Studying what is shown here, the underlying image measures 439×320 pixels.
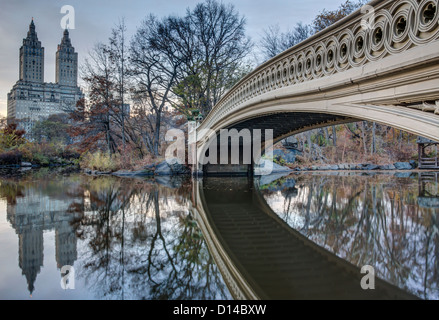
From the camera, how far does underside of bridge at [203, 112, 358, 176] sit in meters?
7.69

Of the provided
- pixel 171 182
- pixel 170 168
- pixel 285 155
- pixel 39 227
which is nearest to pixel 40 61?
pixel 170 168

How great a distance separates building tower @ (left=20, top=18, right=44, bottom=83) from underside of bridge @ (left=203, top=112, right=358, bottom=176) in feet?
252

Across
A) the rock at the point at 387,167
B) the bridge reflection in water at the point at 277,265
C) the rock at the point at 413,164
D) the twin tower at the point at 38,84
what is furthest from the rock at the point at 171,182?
the twin tower at the point at 38,84

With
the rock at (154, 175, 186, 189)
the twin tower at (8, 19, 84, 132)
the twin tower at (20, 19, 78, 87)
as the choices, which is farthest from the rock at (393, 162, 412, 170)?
the twin tower at (20, 19, 78, 87)

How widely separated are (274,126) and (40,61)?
89723mm

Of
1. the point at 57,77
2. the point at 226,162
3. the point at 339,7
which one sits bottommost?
the point at 226,162

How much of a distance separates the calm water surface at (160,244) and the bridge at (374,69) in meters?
1.28

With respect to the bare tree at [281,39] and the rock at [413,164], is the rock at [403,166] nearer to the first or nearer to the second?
the rock at [413,164]

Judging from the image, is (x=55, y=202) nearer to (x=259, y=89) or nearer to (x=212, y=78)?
(x=259, y=89)

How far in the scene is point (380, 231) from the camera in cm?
387

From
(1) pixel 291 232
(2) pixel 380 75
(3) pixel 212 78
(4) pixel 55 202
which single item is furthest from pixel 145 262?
(3) pixel 212 78

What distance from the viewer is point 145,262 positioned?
304 centimetres
